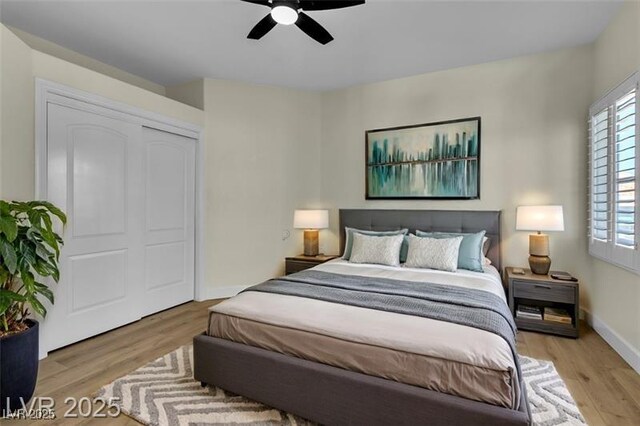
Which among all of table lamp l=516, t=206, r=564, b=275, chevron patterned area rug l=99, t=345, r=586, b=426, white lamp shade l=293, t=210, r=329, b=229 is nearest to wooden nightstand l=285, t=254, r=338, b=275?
white lamp shade l=293, t=210, r=329, b=229

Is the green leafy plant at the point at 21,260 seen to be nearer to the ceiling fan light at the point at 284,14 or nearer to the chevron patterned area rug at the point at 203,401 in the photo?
the chevron patterned area rug at the point at 203,401

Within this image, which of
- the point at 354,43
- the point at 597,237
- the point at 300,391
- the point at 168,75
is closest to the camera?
the point at 300,391

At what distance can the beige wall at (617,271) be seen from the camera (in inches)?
94.0

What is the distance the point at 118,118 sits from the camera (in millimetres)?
3143

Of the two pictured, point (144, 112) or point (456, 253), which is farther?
point (144, 112)

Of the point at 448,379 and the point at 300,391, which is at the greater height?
the point at 448,379

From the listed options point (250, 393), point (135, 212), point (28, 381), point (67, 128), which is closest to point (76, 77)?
point (67, 128)

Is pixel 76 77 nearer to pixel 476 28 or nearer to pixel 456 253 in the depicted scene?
pixel 476 28

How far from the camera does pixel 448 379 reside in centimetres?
148

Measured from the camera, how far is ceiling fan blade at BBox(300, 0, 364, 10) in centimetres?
212

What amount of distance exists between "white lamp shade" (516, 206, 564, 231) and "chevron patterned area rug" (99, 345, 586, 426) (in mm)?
1295

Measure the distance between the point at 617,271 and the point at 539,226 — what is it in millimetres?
661

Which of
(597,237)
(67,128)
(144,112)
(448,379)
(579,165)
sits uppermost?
(144,112)

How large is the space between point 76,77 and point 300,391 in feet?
10.3
